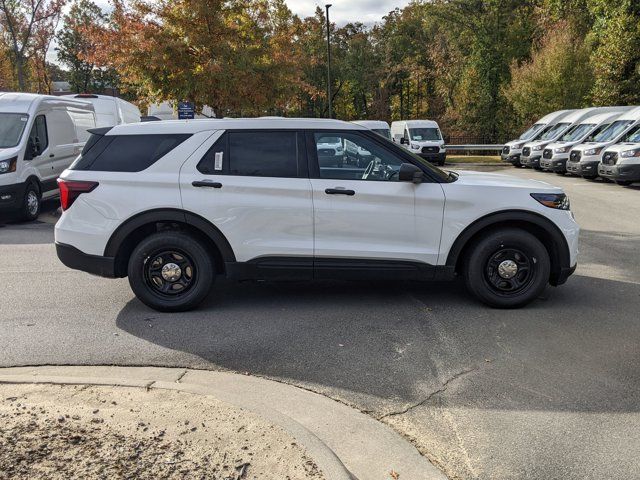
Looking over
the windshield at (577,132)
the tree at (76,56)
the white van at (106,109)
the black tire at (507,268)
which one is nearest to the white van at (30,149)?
the white van at (106,109)

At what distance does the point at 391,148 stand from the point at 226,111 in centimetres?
1587

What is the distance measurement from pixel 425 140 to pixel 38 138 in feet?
67.0

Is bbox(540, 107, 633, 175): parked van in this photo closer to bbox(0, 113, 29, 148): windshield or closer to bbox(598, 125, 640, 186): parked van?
bbox(598, 125, 640, 186): parked van

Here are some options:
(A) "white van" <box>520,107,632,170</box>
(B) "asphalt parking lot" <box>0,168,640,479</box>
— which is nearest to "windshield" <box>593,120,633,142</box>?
(A) "white van" <box>520,107,632,170</box>

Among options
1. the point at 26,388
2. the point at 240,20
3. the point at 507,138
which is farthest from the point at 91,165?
the point at 507,138

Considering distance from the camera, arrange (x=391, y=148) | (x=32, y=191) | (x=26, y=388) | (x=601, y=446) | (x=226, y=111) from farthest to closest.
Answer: (x=226, y=111), (x=32, y=191), (x=391, y=148), (x=26, y=388), (x=601, y=446)

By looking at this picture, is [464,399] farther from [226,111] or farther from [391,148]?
[226,111]

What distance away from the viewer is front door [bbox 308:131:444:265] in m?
5.55

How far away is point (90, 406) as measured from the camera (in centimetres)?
370

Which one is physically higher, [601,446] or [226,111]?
[226,111]

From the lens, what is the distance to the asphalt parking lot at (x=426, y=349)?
3471mm

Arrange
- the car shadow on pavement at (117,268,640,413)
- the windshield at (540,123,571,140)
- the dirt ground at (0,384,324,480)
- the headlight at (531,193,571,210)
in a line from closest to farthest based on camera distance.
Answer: the dirt ground at (0,384,324,480) < the car shadow on pavement at (117,268,640,413) < the headlight at (531,193,571,210) < the windshield at (540,123,571,140)

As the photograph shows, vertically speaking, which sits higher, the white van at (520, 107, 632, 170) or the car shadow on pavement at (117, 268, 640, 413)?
the white van at (520, 107, 632, 170)

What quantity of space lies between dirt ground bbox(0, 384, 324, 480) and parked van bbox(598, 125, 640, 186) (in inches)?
611
